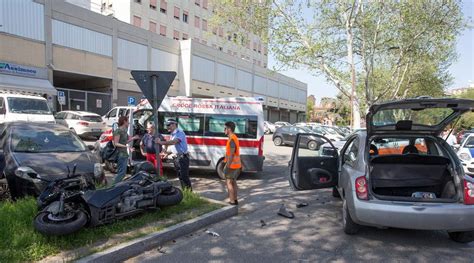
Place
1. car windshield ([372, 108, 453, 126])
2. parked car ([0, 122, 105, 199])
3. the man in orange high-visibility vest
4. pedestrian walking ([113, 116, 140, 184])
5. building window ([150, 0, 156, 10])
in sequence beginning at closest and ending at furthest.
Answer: car windshield ([372, 108, 453, 126]) → parked car ([0, 122, 105, 199]) → the man in orange high-visibility vest → pedestrian walking ([113, 116, 140, 184]) → building window ([150, 0, 156, 10])

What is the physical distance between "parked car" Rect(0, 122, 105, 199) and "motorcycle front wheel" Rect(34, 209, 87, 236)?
0.90 metres

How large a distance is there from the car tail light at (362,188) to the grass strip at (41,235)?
2324 mm

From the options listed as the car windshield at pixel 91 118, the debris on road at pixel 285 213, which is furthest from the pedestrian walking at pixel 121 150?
the car windshield at pixel 91 118

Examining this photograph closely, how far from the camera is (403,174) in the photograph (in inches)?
203

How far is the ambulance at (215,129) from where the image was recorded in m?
9.36

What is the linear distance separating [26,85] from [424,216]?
22.4m

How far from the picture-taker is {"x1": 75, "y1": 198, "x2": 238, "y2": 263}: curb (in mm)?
3787

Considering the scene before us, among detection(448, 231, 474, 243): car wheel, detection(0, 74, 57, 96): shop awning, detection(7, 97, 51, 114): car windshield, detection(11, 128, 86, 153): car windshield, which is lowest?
detection(448, 231, 474, 243): car wheel

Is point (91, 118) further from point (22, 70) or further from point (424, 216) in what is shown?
point (424, 216)

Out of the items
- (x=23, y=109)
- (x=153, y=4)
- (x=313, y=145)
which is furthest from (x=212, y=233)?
(x=153, y=4)

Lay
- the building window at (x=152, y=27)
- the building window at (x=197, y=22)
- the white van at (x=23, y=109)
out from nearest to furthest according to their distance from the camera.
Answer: the white van at (x=23, y=109) → the building window at (x=152, y=27) → the building window at (x=197, y=22)

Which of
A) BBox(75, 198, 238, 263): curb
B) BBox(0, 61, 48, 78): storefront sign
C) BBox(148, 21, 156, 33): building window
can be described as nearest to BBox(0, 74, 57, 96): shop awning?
BBox(0, 61, 48, 78): storefront sign

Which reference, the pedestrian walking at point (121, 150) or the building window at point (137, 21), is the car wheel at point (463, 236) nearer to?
the pedestrian walking at point (121, 150)

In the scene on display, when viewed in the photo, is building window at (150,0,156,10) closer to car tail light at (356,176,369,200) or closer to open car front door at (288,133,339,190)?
open car front door at (288,133,339,190)
